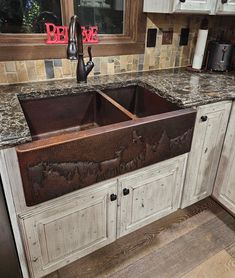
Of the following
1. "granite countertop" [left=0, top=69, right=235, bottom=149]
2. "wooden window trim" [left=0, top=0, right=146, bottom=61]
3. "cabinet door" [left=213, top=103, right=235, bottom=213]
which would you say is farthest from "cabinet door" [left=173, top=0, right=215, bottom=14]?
"cabinet door" [left=213, top=103, right=235, bottom=213]

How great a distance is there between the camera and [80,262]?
53.6 inches

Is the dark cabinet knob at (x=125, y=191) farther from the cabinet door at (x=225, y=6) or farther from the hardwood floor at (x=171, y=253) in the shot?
the cabinet door at (x=225, y=6)

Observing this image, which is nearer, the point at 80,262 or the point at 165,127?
the point at 165,127

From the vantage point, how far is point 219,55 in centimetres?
172

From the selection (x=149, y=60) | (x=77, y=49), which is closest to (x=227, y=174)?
(x=149, y=60)

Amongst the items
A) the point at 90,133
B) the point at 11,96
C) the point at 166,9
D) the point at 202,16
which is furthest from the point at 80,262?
the point at 202,16

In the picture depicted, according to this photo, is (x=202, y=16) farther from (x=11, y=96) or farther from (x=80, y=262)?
(x=80, y=262)

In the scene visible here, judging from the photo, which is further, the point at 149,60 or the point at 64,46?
the point at 149,60

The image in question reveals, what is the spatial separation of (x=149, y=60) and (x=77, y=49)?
0.73 meters

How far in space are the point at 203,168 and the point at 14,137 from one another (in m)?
1.22

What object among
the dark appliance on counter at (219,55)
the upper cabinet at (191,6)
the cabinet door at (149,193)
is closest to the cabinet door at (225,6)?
the upper cabinet at (191,6)

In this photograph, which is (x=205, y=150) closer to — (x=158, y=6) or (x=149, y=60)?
(x=149, y=60)

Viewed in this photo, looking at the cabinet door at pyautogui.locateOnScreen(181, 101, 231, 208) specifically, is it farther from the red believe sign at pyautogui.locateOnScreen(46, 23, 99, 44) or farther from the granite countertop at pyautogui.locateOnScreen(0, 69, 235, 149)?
the red believe sign at pyautogui.locateOnScreen(46, 23, 99, 44)

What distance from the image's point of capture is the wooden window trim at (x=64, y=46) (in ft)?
4.38
